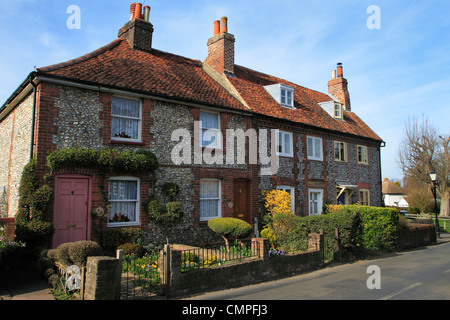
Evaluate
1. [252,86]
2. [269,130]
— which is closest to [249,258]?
[269,130]

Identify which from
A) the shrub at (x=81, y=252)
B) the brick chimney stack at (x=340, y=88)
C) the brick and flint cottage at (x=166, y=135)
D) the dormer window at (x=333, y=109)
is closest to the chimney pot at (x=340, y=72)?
the brick chimney stack at (x=340, y=88)

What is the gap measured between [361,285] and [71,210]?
908cm

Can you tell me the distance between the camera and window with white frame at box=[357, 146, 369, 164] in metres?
23.3

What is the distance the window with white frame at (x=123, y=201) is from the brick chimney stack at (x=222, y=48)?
9050 millimetres

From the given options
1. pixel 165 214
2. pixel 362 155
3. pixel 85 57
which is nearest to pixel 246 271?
pixel 165 214

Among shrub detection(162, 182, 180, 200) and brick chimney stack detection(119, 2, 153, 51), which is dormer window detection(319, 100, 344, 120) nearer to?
brick chimney stack detection(119, 2, 153, 51)

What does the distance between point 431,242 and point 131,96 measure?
18.0 m

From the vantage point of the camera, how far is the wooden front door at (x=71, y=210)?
10.5m

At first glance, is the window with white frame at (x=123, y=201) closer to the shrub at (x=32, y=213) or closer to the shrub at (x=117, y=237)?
the shrub at (x=117, y=237)

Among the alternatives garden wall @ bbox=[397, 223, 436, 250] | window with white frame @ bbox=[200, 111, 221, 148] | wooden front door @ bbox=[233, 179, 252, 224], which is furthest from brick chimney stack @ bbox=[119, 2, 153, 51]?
garden wall @ bbox=[397, 223, 436, 250]

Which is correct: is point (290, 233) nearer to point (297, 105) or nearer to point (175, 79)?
point (175, 79)

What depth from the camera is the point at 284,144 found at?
17.8 metres
